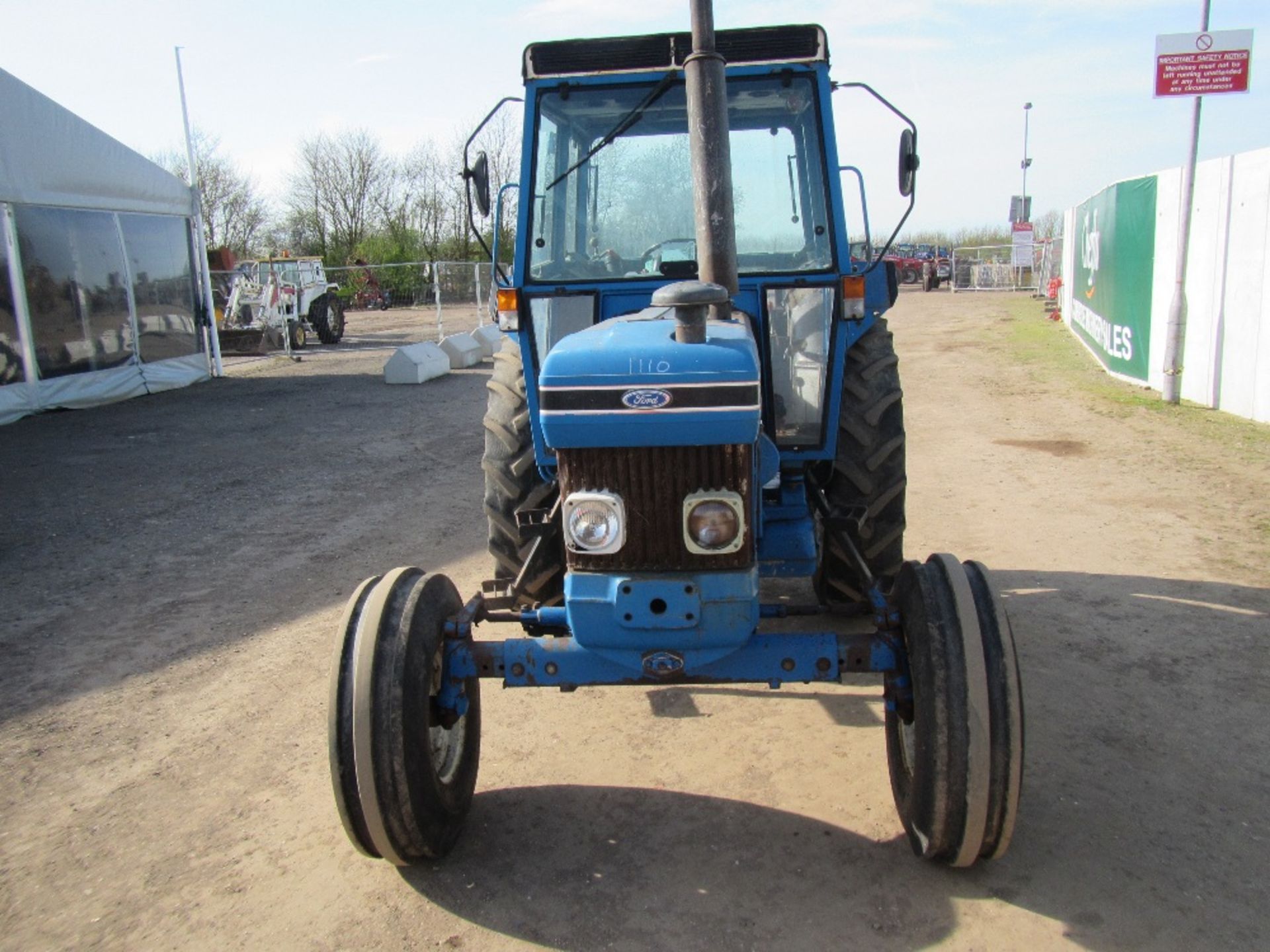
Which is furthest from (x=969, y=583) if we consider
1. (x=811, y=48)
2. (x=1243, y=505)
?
(x=1243, y=505)

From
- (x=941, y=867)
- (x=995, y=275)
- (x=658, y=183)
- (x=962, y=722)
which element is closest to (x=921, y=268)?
(x=995, y=275)

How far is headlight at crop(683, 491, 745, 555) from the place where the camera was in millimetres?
2867

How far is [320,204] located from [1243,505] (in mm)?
44319

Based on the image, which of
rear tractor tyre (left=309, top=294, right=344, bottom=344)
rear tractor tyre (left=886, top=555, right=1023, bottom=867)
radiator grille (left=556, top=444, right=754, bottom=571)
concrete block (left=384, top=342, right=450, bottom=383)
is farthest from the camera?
rear tractor tyre (left=309, top=294, right=344, bottom=344)

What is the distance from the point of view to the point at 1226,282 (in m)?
9.87

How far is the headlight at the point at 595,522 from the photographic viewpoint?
2.88m

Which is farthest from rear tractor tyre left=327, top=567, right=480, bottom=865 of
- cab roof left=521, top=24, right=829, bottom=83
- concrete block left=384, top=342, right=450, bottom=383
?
concrete block left=384, top=342, right=450, bottom=383

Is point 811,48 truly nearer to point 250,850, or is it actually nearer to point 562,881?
point 562,881

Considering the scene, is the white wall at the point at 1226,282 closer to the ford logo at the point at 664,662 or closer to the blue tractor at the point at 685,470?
the blue tractor at the point at 685,470

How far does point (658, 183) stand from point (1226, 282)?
7.90 m

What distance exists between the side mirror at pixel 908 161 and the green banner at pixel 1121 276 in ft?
30.7

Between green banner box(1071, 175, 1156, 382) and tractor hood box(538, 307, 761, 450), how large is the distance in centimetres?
1099

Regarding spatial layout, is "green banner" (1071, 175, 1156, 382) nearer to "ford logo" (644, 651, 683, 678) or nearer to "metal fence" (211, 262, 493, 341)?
"ford logo" (644, 651, 683, 678)

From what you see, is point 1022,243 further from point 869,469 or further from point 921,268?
point 869,469
